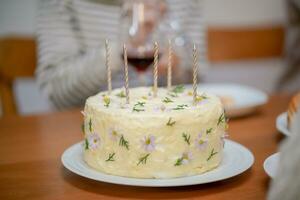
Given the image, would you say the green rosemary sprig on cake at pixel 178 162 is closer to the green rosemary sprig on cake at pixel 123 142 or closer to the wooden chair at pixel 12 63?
the green rosemary sprig on cake at pixel 123 142

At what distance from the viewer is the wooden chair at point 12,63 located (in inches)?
65.6

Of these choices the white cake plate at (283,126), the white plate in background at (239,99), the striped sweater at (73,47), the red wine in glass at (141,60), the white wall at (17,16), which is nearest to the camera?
the white cake plate at (283,126)

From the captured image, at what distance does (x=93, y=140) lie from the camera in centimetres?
79

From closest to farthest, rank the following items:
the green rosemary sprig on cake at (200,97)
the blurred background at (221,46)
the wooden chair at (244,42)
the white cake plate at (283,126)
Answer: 1. the green rosemary sprig on cake at (200,97)
2. the white cake plate at (283,126)
3. the blurred background at (221,46)
4. the wooden chair at (244,42)

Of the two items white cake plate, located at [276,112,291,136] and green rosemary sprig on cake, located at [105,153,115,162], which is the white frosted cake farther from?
white cake plate, located at [276,112,291,136]

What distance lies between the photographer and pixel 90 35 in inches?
72.1

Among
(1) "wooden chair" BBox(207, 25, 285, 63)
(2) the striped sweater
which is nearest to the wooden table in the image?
(2) the striped sweater

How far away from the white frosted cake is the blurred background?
965mm

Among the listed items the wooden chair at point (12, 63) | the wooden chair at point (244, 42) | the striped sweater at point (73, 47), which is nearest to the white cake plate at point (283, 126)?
the striped sweater at point (73, 47)

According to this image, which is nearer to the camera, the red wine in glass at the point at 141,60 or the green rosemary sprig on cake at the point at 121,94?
the green rosemary sprig on cake at the point at 121,94

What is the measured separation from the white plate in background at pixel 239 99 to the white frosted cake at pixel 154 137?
412 millimetres

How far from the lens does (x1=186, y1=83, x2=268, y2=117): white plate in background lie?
3.96 feet

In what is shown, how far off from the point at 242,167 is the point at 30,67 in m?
1.29

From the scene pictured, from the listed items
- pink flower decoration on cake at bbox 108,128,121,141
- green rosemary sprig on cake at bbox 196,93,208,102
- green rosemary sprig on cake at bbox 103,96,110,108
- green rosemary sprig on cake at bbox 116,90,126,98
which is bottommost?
pink flower decoration on cake at bbox 108,128,121,141
